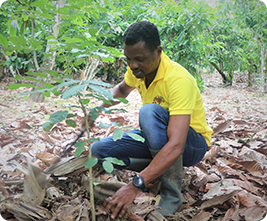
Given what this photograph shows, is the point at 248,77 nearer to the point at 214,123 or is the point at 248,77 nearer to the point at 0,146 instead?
the point at 214,123

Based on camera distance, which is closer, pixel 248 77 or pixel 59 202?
pixel 59 202

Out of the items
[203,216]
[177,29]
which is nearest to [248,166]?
[203,216]

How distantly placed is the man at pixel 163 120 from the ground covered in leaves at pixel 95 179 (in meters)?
0.10

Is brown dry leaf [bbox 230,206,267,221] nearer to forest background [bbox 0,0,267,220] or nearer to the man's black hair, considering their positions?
forest background [bbox 0,0,267,220]

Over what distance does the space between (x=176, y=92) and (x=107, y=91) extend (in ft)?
1.76

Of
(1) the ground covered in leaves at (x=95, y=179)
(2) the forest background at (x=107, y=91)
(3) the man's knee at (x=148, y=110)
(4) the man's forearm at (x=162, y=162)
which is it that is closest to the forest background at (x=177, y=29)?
(2) the forest background at (x=107, y=91)

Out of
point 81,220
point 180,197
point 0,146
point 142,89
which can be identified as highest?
point 142,89

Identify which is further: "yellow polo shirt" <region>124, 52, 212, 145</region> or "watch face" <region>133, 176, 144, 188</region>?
"yellow polo shirt" <region>124, 52, 212, 145</region>

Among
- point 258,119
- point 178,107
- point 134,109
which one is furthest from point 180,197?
point 258,119

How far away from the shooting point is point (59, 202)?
1139 mm

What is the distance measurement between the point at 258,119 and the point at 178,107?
7.70 feet

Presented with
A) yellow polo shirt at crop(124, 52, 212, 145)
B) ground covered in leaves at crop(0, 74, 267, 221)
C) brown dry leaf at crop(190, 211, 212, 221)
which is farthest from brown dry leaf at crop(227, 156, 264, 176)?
brown dry leaf at crop(190, 211, 212, 221)

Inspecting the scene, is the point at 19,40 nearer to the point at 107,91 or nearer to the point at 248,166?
the point at 107,91

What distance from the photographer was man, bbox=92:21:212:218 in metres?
1.11
